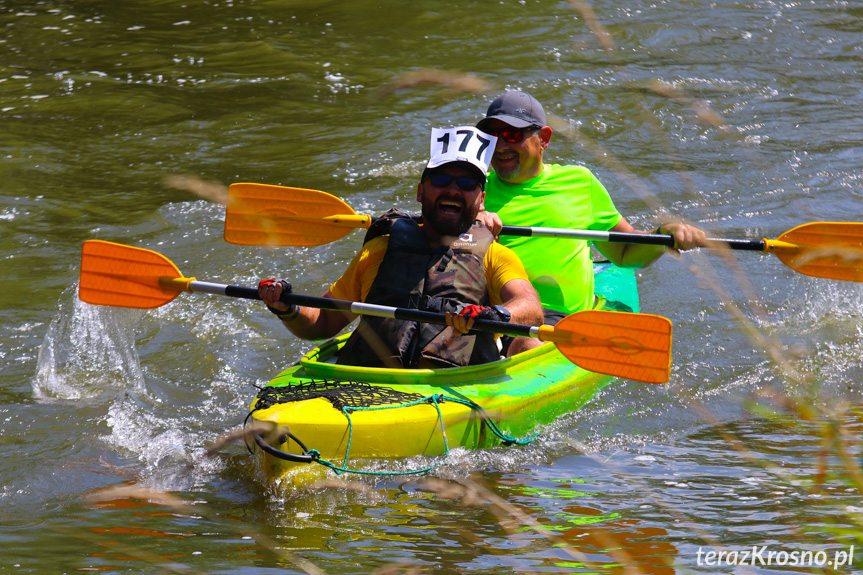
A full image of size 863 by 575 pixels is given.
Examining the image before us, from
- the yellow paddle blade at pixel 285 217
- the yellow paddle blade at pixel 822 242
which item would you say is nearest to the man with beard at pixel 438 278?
the yellow paddle blade at pixel 285 217

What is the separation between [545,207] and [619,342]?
1.60m

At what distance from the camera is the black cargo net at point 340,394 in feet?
12.0

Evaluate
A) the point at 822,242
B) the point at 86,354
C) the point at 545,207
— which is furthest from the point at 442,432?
the point at 86,354

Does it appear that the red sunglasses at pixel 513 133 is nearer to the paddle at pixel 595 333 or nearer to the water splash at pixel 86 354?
the paddle at pixel 595 333

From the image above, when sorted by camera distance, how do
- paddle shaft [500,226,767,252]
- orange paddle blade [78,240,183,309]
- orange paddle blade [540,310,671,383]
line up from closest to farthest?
orange paddle blade [540,310,671,383]
orange paddle blade [78,240,183,309]
paddle shaft [500,226,767,252]

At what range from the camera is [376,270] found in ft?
14.2

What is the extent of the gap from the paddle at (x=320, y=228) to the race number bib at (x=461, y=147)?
0.72 m

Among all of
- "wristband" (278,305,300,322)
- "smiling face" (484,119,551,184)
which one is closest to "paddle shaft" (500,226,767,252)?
"smiling face" (484,119,551,184)

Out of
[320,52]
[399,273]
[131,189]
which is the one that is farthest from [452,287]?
[320,52]

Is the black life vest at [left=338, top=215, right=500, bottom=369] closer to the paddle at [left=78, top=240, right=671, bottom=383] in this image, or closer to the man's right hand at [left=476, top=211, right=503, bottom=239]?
the paddle at [left=78, top=240, right=671, bottom=383]

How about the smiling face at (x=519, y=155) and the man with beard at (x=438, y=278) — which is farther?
the smiling face at (x=519, y=155)

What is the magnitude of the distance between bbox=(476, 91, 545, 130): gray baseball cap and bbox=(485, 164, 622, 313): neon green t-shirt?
0.33m

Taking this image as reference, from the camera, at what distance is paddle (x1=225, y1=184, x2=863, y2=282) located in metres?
4.83

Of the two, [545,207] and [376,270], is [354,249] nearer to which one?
[545,207]
